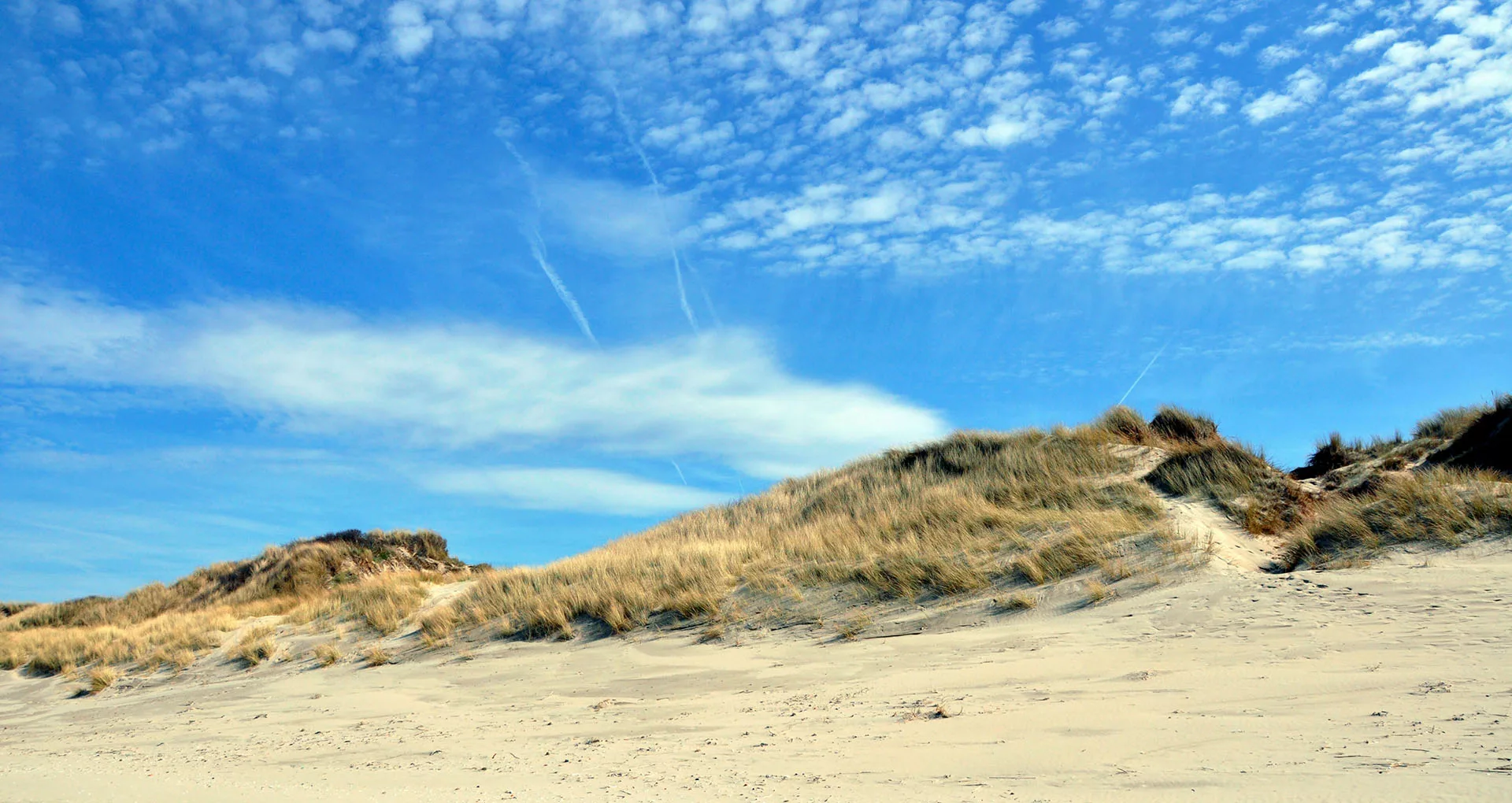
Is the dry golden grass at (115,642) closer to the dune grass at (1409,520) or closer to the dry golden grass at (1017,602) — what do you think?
the dry golden grass at (1017,602)

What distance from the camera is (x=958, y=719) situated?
5984 millimetres

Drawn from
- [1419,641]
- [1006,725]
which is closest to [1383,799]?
[1006,725]

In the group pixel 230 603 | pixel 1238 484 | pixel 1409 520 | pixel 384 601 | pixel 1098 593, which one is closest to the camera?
pixel 1098 593

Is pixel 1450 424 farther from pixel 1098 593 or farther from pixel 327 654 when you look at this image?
pixel 327 654

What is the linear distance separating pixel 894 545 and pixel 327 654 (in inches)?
315

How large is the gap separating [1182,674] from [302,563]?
19579mm

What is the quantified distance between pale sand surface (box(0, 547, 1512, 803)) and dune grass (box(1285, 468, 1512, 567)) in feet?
1.81

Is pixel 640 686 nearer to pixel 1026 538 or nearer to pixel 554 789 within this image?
pixel 554 789

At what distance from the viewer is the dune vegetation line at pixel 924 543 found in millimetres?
9828

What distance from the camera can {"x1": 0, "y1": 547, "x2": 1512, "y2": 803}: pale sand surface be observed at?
4535mm

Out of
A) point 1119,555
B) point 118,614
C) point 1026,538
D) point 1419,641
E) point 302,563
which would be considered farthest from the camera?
point 118,614

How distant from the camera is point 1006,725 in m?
5.64

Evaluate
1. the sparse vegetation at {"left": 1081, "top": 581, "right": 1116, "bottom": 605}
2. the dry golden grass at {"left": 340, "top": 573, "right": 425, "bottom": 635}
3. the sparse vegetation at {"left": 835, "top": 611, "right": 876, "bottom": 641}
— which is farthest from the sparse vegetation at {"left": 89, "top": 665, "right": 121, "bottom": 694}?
the sparse vegetation at {"left": 1081, "top": 581, "right": 1116, "bottom": 605}

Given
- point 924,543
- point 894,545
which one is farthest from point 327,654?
point 924,543
